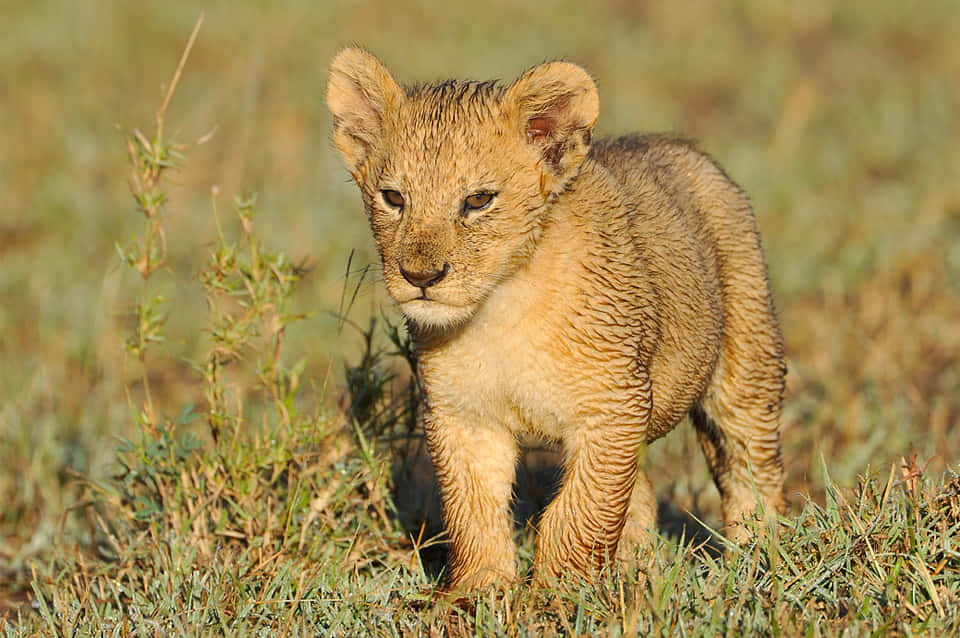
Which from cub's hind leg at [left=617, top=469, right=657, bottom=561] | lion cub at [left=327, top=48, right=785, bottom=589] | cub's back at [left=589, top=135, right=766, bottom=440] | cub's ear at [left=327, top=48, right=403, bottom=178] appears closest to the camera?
lion cub at [left=327, top=48, right=785, bottom=589]

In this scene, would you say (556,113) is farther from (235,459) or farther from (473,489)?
(235,459)

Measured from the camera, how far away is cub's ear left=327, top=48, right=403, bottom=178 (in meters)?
4.71

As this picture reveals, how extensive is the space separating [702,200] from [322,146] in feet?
22.8

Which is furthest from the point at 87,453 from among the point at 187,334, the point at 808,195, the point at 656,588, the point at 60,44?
the point at 60,44

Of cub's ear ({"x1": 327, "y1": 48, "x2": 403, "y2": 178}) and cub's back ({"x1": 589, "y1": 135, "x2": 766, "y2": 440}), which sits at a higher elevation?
cub's ear ({"x1": 327, "y1": 48, "x2": 403, "y2": 178})

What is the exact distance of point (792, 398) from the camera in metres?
7.64

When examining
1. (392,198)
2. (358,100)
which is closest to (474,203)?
(392,198)

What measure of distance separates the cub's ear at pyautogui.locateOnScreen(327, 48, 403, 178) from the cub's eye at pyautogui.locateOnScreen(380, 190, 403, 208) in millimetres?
356

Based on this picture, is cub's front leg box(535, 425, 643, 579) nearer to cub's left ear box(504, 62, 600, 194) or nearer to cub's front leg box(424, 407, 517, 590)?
cub's front leg box(424, 407, 517, 590)

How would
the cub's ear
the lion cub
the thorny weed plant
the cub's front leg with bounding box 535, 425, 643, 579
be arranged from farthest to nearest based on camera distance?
the thorny weed plant → the cub's ear → the cub's front leg with bounding box 535, 425, 643, 579 → the lion cub

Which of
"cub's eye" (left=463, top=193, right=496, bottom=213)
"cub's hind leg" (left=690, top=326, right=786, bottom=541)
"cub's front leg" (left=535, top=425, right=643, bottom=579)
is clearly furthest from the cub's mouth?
"cub's hind leg" (left=690, top=326, right=786, bottom=541)

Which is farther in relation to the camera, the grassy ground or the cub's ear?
the cub's ear

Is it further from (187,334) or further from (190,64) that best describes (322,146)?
(187,334)

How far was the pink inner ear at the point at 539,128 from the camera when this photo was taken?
4488mm
